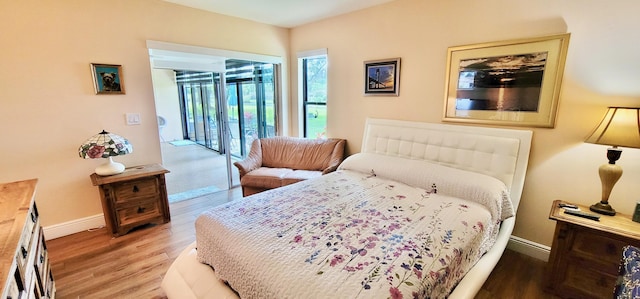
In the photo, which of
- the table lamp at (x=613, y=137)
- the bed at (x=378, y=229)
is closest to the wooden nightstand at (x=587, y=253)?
the table lamp at (x=613, y=137)

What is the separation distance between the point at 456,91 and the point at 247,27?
276 centimetres

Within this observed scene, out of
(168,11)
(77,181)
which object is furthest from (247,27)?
(77,181)

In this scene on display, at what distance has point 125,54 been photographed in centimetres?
282

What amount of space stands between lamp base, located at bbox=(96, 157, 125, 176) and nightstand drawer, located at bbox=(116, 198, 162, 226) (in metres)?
0.38

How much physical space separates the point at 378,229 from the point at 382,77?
2.04 metres

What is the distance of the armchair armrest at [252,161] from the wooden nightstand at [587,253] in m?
2.97

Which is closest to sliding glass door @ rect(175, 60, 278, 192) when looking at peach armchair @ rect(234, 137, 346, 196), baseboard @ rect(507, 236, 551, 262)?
peach armchair @ rect(234, 137, 346, 196)

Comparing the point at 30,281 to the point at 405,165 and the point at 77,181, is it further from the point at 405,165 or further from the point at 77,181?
the point at 405,165

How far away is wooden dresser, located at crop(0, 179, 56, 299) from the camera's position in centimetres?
99

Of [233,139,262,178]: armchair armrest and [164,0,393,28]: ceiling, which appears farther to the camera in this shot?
[233,139,262,178]: armchair armrest

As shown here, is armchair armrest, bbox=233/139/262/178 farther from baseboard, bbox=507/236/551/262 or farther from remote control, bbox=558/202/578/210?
remote control, bbox=558/202/578/210

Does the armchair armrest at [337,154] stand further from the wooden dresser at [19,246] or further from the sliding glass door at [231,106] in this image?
the wooden dresser at [19,246]

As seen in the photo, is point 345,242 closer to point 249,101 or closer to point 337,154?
point 337,154

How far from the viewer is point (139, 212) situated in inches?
111
